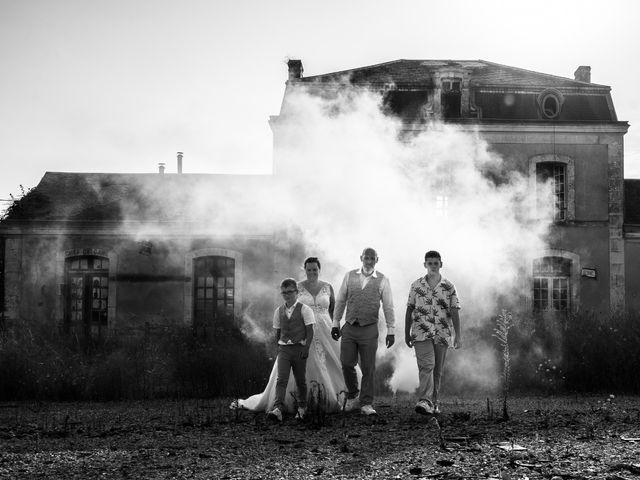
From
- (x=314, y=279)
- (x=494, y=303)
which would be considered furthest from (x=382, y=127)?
(x=314, y=279)

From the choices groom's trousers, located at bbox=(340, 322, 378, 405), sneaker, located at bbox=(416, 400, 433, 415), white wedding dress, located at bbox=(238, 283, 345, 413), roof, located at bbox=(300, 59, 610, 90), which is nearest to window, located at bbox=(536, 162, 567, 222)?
roof, located at bbox=(300, 59, 610, 90)

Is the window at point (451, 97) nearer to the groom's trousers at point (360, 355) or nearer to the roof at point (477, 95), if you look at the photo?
the roof at point (477, 95)

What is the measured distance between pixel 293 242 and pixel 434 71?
7.19m

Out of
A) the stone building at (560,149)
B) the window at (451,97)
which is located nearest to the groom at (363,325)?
the stone building at (560,149)

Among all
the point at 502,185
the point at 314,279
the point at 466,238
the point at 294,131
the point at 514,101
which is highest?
the point at 514,101

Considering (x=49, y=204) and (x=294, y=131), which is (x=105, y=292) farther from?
(x=294, y=131)

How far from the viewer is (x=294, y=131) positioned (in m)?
20.5

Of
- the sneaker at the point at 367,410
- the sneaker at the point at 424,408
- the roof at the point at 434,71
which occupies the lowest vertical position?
the sneaker at the point at 367,410

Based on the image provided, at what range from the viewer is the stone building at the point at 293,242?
22031mm

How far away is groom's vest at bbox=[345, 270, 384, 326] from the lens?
8.44 metres

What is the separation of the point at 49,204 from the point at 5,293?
3404mm

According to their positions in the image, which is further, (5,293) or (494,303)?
(5,293)

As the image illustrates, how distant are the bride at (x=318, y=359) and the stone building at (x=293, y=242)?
42.7ft

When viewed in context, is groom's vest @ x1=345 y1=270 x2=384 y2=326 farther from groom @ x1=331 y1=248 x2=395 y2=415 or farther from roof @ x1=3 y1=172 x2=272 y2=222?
roof @ x1=3 y1=172 x2=272 y2=222
